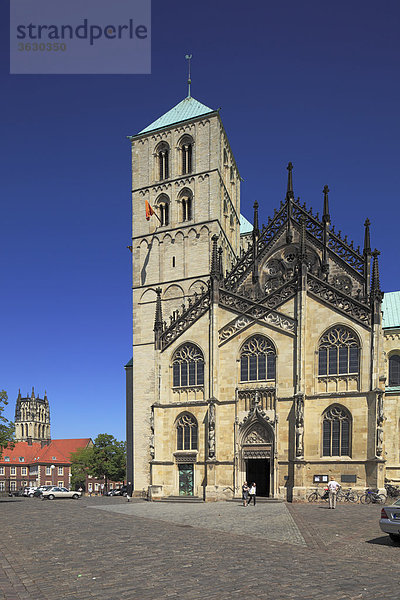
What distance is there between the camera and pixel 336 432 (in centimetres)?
3225

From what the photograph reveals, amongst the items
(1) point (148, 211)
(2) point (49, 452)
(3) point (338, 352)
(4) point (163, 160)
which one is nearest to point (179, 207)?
(1) point (148, 211)

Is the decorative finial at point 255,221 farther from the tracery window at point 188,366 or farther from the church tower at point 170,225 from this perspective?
the tracery window at point 188,366

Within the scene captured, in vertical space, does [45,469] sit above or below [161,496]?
below

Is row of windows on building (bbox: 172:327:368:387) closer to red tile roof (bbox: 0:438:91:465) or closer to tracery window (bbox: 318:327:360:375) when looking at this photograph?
tracery window (bbox: 318:327:360:375)

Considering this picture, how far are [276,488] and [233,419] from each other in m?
5.03

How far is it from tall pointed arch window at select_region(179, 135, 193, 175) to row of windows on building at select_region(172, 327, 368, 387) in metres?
16.8

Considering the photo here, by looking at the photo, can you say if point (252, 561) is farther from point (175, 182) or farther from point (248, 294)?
point (175, 182)

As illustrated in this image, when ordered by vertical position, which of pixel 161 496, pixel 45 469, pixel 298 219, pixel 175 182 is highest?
pixel 175 182

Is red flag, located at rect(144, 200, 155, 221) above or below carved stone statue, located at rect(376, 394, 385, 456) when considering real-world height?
above

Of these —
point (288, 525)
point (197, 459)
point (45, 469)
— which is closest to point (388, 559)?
point (288, 525)

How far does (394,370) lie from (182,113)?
28791mm

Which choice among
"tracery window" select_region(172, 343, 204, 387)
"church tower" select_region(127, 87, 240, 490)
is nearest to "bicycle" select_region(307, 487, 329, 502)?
"tracery window" select_region(172, 343, 204, 387)

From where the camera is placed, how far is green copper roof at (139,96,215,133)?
155ft

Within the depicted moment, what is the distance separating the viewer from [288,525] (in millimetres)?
20203
